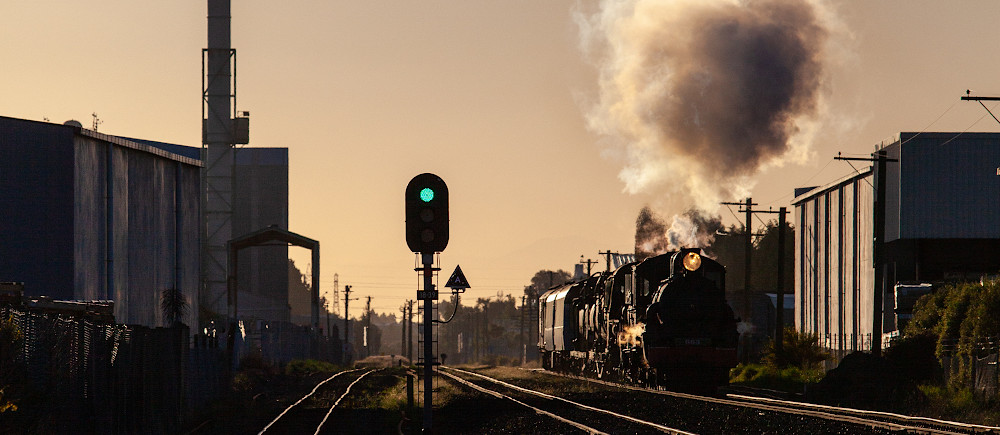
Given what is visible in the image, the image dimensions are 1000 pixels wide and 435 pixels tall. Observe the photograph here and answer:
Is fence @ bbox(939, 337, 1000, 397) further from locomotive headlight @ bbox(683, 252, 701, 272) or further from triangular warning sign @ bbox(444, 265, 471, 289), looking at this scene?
triangular warning sign @ bbox(444, 265, 471, 289)

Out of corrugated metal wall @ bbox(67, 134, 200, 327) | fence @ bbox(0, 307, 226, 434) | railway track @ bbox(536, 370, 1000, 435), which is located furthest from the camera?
corrugated metal wall @ bbox(67, 134, 200, 327)

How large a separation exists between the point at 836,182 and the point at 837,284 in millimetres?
5610

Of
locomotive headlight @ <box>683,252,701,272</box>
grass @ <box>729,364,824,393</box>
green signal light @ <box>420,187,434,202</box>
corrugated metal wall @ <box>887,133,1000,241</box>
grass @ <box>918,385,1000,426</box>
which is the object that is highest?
Answer: corrugated metal wall @ <box>887,133,1000,241</box>

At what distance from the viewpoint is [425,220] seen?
14883 mm

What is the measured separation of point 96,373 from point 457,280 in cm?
601

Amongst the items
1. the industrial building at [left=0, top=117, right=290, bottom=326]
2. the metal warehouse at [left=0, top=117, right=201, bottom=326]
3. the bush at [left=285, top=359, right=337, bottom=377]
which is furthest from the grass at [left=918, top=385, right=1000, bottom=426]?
the bush at [left=285, top=359, right=337, bottom=377]

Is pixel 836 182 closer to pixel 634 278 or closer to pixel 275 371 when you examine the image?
pixel 275 371

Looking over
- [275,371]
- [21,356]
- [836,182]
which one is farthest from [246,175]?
[21,356]

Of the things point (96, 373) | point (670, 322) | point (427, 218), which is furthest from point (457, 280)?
point (670, 322)

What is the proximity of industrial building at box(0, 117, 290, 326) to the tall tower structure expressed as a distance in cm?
2487

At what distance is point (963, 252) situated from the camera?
5769cm

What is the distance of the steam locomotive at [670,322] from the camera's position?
30078 mm

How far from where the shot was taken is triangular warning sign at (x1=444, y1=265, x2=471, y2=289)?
18.1 meters

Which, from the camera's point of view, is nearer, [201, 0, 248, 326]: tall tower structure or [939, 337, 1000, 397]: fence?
[939, 337, 1000, 397]: fence
